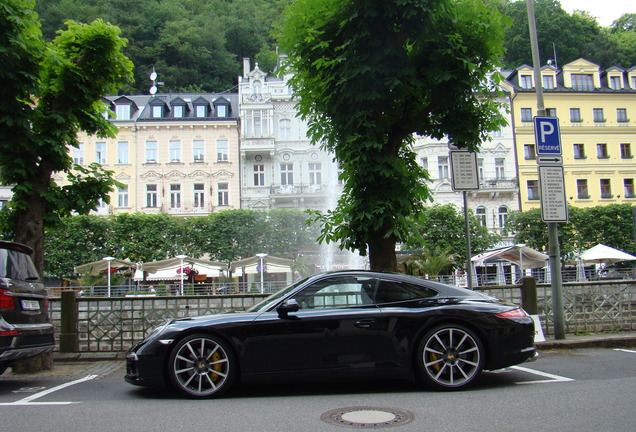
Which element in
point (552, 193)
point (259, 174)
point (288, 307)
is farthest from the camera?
point (259, 174)

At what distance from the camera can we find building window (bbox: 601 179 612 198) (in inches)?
1727

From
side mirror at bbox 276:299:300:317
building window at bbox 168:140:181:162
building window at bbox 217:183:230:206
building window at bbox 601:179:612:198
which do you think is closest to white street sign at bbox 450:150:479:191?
side mirror at bbox 276:299:300:317

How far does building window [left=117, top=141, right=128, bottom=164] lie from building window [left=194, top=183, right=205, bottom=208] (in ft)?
20.2

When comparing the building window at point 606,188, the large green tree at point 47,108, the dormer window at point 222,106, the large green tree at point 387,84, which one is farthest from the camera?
the dormer window at point 222,106

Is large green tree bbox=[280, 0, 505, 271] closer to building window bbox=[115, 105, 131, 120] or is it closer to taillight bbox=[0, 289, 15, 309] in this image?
taillight bbox=[0, 289, 15, 309]

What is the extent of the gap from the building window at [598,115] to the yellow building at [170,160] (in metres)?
31.0

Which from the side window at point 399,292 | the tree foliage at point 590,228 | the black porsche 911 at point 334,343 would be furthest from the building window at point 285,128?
the black porsche 911 at point 334,343

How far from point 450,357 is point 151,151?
41.1 meters

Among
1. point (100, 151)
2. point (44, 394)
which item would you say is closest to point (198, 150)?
point (100, 151)

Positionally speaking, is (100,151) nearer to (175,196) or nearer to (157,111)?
(157,111)

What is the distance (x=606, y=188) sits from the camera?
145ft

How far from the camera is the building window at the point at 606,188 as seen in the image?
4388 centimetres

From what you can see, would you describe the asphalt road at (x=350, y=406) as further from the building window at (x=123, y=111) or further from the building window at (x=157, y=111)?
the building window at (x=123, y=111)

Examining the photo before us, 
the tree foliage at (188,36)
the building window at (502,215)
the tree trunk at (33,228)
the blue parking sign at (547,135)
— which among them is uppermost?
the tree foliage at (188,36)
